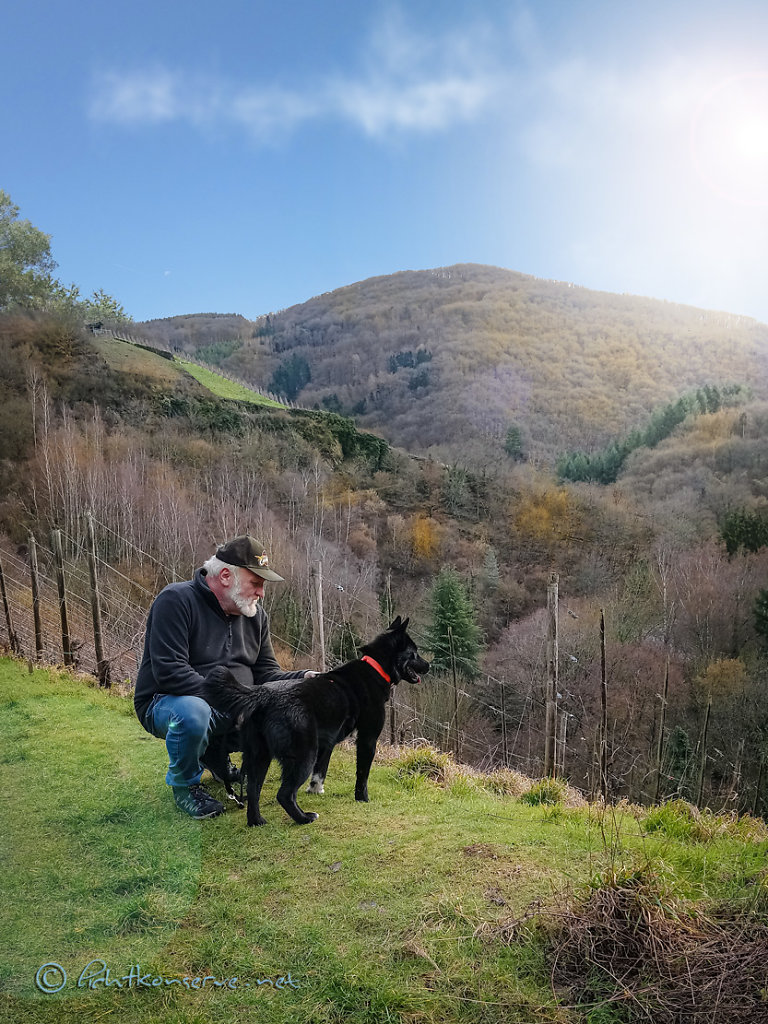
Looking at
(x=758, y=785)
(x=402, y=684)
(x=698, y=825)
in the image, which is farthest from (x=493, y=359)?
(x=698, y=825)

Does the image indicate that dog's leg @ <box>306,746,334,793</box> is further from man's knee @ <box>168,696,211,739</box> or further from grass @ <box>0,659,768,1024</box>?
man's knee @ <box>168,696,211,739</box>

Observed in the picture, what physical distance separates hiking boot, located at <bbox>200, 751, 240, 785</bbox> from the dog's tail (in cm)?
98

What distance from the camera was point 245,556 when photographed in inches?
179

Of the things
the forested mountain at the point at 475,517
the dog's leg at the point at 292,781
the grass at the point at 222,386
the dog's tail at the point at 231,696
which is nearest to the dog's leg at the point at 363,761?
the dog's leg at the point at 292,781

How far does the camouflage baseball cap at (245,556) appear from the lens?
4543 millimetres

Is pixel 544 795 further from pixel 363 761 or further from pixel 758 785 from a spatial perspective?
pixel 758 785

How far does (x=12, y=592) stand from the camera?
54.6 feet

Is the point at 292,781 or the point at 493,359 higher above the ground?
the point at 493,359

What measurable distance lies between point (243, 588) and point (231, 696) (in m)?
0.83

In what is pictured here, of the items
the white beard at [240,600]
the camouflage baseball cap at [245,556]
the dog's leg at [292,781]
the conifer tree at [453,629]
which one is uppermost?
the camouflage baseball cap at [245,556]

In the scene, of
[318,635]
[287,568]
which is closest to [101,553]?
[287,568]

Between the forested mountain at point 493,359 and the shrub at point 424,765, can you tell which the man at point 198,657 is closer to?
the shrub at point 424,765

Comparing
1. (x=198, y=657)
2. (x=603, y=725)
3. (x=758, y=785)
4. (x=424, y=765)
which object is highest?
(x=198, y=657)

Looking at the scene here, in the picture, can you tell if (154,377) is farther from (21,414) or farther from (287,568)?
(287,568)
